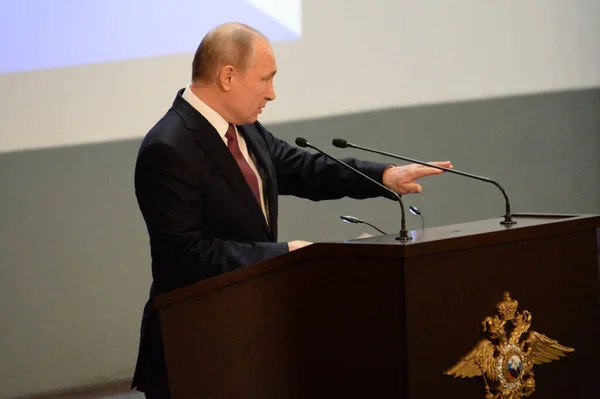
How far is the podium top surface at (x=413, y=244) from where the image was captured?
6.43ft

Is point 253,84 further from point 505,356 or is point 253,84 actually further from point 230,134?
point 505,356

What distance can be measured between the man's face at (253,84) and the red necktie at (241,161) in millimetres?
43

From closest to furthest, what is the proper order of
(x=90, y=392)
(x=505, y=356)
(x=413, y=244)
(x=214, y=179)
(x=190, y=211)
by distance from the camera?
(x=413, y=244)
(x=505, y=356)
(x=190, y=211)
(x=214, y=179)
(x=90, y=392)

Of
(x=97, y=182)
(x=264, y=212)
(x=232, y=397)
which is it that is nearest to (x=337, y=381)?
(x=232, y=397)

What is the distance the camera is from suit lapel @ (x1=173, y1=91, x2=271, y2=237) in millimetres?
2394

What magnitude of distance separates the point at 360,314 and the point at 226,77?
78 cm

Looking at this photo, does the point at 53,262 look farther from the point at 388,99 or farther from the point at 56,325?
the point at 388,99

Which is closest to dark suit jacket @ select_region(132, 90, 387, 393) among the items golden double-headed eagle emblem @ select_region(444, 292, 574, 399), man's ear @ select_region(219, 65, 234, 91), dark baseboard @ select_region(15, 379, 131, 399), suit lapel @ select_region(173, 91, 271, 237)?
suit lapel @ select_region(173, 91, 271, 237)

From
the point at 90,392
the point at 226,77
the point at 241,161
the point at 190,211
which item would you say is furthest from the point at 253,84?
the point at 90,392

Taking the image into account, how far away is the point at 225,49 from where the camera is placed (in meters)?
2.45

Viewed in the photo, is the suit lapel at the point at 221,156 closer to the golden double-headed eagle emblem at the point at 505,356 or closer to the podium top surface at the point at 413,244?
the podium top surface at the point at 413,244

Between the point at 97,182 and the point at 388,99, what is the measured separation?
1.48m

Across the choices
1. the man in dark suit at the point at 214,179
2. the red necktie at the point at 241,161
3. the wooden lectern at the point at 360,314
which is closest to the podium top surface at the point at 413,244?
the wooden lectern at the point at 360,314

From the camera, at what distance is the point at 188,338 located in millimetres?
1961
